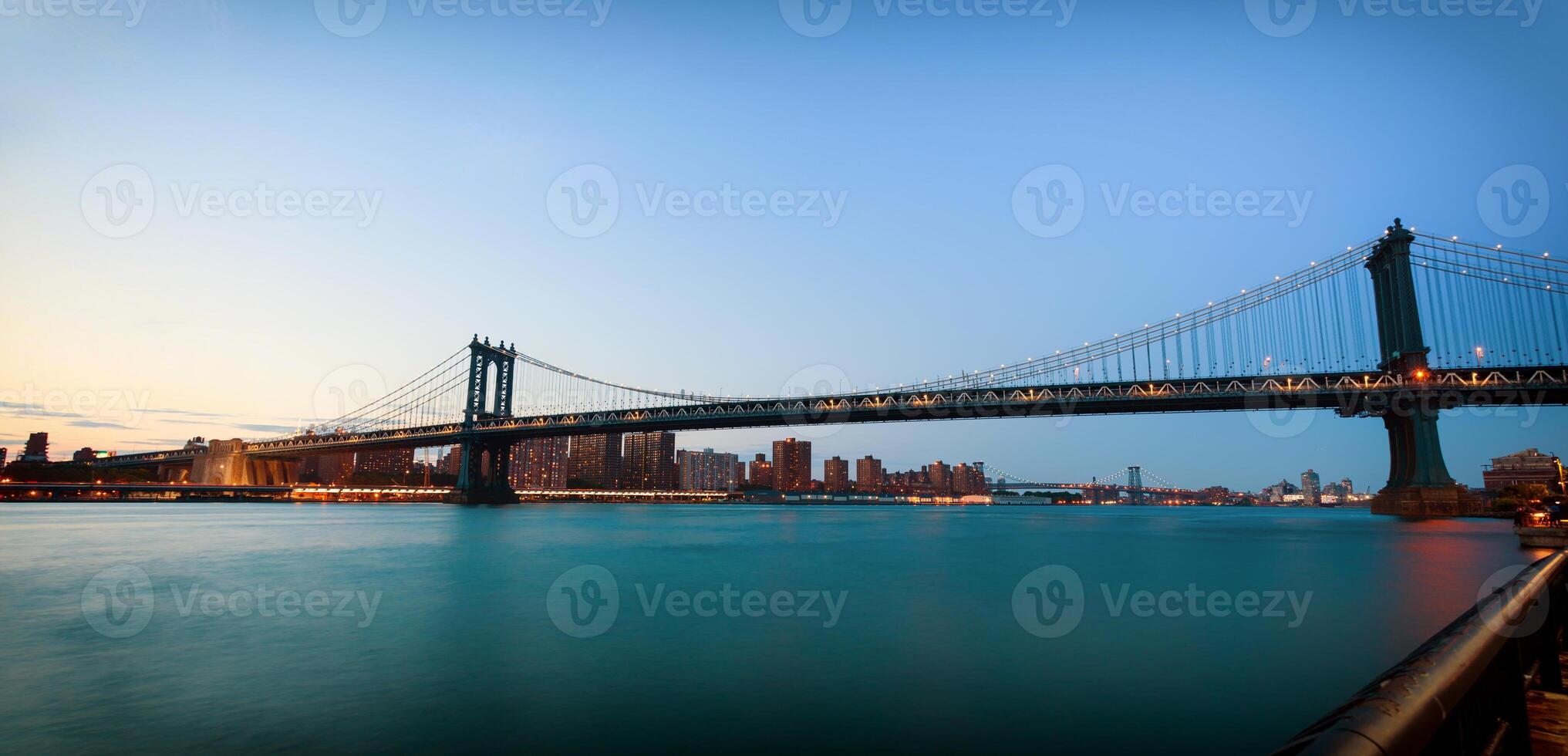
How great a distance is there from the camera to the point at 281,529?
4072 centimetres

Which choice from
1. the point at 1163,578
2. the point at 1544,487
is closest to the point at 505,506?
the point at 1163,578

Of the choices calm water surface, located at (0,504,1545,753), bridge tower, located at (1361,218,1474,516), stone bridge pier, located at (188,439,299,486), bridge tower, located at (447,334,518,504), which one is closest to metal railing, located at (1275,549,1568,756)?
calm water surface, located at (0,504,1545,753)

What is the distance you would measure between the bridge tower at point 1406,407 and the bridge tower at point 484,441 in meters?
75.5

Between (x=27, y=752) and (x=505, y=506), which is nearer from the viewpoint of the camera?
(x=27, y=752)

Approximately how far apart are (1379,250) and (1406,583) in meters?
49.2

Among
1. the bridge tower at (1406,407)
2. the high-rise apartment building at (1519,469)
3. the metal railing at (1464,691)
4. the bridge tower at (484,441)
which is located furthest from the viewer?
the high-rise apartment building at (1519,469)

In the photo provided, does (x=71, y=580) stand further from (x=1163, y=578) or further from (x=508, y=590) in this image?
(x=1163, y=578)

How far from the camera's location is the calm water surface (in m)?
7.71

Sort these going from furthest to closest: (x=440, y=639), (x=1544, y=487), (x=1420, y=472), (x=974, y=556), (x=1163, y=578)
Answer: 1. (x=1544, y=487)
2. (x=1420, y=472)
3. (x=974, y=556)
4. (x=1163, y=578)
5. (x=440, y=639)

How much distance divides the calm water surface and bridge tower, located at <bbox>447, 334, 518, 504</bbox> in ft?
183

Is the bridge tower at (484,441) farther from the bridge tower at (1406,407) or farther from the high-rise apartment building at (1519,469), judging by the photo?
the high-rise apartment building at (1519,469)

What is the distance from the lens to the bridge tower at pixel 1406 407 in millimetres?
50344

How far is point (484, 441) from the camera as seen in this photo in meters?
76.7

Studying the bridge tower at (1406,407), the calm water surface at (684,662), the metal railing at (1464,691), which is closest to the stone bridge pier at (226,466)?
the calm water surface at (684,662)
